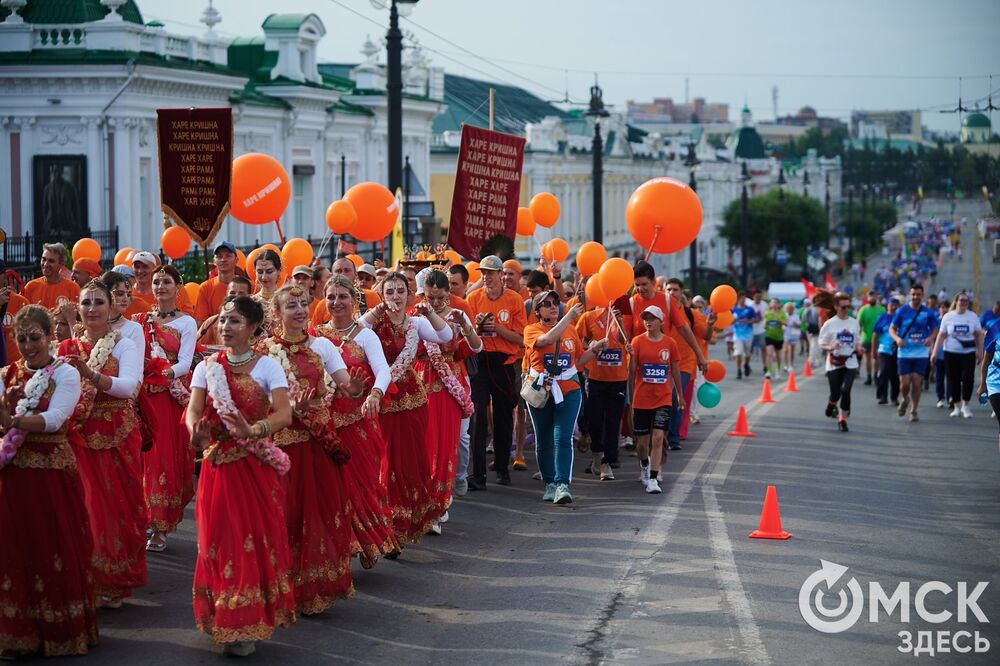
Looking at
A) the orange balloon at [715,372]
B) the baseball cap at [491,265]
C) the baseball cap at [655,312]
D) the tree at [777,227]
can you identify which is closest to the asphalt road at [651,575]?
the orange balloon at [715,372]

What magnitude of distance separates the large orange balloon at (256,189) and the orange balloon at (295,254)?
0.37 m

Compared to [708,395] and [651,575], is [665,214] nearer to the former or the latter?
[708,395]

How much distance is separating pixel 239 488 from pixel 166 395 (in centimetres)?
280

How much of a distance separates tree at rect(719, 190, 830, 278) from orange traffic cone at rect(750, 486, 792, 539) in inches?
3404

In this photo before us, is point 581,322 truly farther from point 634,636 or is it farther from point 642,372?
point 634,636

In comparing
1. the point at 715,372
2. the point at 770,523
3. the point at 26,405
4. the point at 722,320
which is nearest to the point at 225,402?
the point at 26,405

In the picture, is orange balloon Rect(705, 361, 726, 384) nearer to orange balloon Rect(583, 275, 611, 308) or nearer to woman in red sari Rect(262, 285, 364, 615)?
orange balloon Rect(583, 275, 611, 308)

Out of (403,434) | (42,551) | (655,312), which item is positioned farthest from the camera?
(655,312)

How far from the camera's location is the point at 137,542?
30.7 feet

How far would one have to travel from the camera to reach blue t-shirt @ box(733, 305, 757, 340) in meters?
28.8

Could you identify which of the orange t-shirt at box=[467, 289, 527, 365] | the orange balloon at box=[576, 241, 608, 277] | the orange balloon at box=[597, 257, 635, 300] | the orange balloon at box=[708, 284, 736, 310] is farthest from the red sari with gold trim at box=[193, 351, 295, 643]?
the orange balloon at box=[708, 284, 736, 310]

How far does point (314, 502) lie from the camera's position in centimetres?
895

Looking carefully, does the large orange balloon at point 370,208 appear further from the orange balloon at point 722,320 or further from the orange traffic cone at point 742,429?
the orange balloon at point 722,320

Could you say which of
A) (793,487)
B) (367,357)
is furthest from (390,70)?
(367,357)
